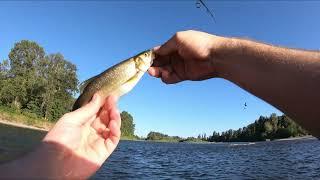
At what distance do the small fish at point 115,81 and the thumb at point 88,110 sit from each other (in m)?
0.14

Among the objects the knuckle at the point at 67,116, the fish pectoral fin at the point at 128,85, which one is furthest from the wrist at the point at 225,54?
the knuckle at the point at 67,116

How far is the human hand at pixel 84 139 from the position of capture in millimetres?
2982

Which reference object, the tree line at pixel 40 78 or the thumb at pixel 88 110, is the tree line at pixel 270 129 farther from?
the thumb at pixel 88 110

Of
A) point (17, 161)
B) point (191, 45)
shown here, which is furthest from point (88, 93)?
point (17, 161)

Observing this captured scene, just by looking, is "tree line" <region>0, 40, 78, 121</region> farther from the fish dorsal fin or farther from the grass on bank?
the fish dorsal fin

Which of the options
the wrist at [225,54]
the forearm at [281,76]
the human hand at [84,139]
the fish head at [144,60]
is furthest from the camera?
the fish head at [144,60]

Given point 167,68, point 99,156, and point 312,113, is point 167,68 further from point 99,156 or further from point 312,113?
point 312,113

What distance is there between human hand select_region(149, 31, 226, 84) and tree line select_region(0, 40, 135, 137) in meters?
87.5

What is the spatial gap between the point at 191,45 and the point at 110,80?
0.84 metres

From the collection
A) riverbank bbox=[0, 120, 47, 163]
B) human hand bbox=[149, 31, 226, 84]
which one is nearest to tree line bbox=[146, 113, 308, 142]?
riverbank bbox=[0, 120, 47, 163]

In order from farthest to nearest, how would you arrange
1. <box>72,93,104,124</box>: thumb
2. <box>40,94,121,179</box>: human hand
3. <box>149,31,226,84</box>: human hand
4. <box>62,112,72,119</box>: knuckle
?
<box>149,31,226,84</box>: human hand, <box>72,93,104,124</box>: thumb, <box>62,112,72,119</box>: knuckle, <box>40,94,121,179</box>: human hand

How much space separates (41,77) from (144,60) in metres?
93.5

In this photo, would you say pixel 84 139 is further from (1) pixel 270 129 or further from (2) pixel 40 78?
(1) pixel 270 129

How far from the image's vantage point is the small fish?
3986mm
